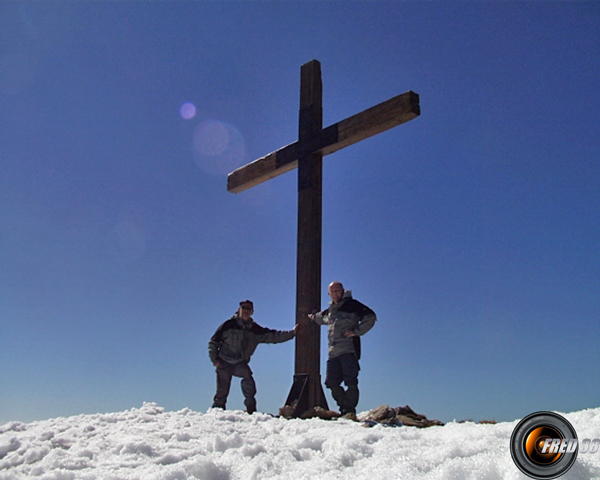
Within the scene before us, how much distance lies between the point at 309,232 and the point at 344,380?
1.91 m

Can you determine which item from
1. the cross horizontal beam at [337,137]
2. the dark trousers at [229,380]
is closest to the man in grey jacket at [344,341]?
the dark trousers at [229,380]

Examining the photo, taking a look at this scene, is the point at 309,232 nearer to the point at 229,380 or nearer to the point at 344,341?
the point at 344,341

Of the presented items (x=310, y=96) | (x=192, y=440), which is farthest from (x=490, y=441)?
(x=310, y=96)

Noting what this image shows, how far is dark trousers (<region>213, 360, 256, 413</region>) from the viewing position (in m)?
7.27

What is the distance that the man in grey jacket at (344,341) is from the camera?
6.27 meters

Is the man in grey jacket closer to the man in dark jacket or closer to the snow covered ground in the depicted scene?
the man in dark jacket

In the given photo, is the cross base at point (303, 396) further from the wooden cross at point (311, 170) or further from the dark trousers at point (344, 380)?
the dark trousers at point (344, 380)

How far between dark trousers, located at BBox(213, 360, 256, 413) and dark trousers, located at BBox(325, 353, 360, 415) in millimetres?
1364

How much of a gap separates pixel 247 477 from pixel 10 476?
1516 mm

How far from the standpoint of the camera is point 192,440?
12.8 feet

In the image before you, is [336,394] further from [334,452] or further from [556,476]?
[556,476]

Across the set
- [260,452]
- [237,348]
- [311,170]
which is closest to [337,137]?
[311,170]

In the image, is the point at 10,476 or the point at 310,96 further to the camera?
the point at 310,96

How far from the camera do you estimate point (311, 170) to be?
7020 mm
